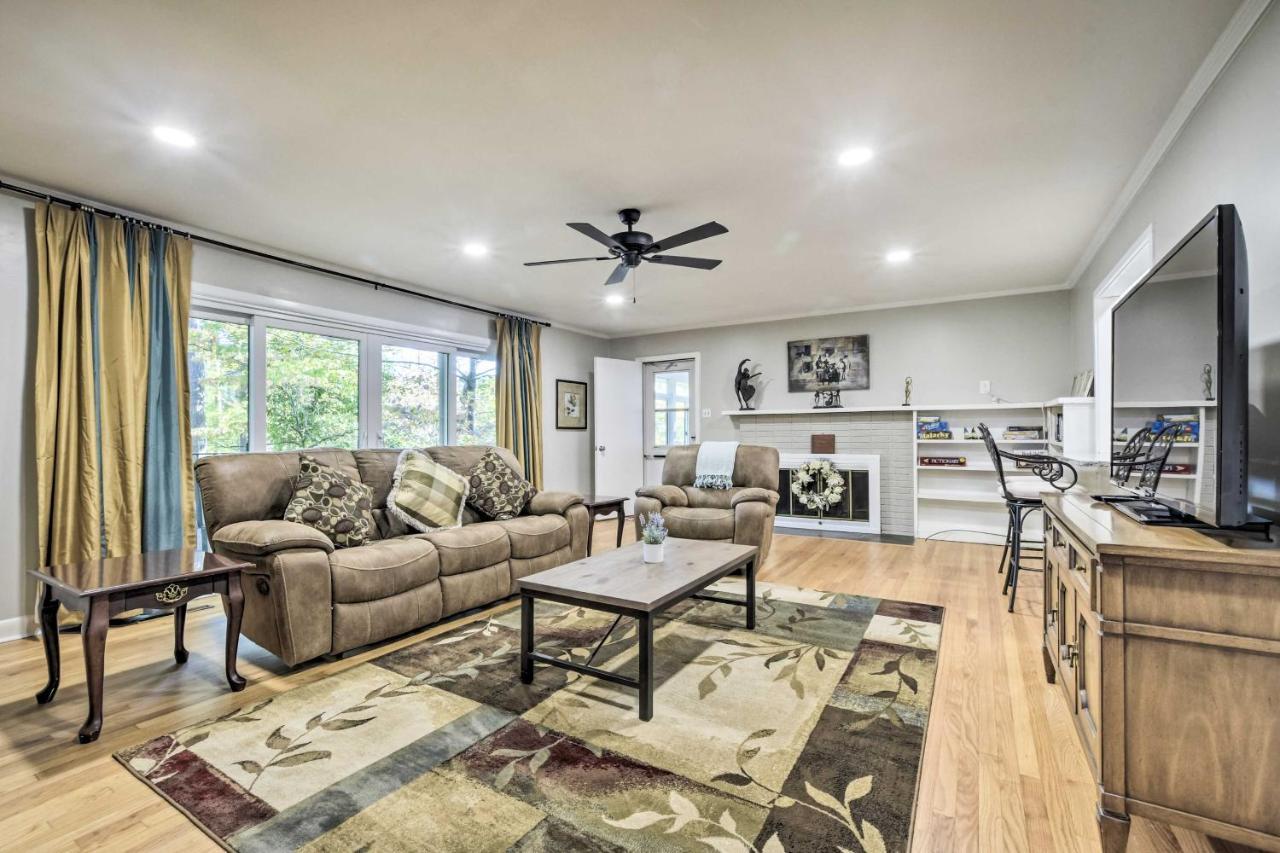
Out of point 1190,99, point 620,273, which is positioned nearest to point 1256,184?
point 1190,99

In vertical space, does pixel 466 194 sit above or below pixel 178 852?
above

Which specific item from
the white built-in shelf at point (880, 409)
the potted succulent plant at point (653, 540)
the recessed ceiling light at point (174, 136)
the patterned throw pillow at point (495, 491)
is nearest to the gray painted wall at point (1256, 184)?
the potted succulent plant at point (653, 540)

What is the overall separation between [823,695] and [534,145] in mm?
2634

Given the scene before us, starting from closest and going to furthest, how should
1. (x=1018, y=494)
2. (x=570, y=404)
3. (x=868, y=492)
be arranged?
1. (x=1018, y=494)
2. (x=868, y=492)
3. (x=570, y=404)

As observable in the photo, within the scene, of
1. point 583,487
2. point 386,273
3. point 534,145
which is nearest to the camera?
point 534,145

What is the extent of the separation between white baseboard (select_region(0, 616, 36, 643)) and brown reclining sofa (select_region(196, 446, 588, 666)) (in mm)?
1255

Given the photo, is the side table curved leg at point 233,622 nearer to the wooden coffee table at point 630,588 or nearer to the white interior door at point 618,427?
the wooden coffee table at point 630,588

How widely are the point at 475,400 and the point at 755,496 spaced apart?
3.02 metres

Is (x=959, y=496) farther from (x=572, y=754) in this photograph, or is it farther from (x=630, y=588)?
(x=572, y=754)

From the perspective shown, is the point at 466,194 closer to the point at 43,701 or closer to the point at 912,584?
the point at 43,701

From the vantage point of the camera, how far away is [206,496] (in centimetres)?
279

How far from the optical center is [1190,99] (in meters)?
2.18

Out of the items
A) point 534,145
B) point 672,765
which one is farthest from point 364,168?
point 672,765

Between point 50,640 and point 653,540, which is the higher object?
point 653,540
